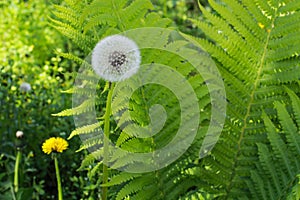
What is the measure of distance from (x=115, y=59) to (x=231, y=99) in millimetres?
403

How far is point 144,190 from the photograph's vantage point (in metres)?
1.67

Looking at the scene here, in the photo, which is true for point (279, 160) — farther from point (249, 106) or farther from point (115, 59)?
point (115, 59)

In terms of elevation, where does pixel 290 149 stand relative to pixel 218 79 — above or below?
below

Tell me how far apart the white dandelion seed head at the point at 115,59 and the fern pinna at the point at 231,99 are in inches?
4.2

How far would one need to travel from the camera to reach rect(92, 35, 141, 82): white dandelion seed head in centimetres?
147

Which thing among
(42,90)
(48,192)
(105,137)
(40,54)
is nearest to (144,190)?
(105,137)

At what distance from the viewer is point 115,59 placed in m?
1.47

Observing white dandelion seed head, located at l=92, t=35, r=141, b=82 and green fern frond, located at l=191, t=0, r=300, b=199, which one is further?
green fern frond, located at l=191, t=0, r=300, b=199

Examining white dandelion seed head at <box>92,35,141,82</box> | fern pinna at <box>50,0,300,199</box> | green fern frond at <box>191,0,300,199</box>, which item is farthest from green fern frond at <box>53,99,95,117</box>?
green fern frond at <box>191,0,300,199</box>

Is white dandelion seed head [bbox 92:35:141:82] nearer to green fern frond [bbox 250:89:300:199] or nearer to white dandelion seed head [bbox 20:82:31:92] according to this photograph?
green fern frond [bbox 250:89:300:199]

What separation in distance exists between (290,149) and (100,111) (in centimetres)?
118

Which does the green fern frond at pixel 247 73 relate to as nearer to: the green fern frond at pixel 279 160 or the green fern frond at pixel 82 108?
the green fern frond at pixel 279 160

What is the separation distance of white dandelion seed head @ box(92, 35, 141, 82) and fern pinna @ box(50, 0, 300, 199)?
0.35ft

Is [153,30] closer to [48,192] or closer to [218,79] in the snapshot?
[218,79]
